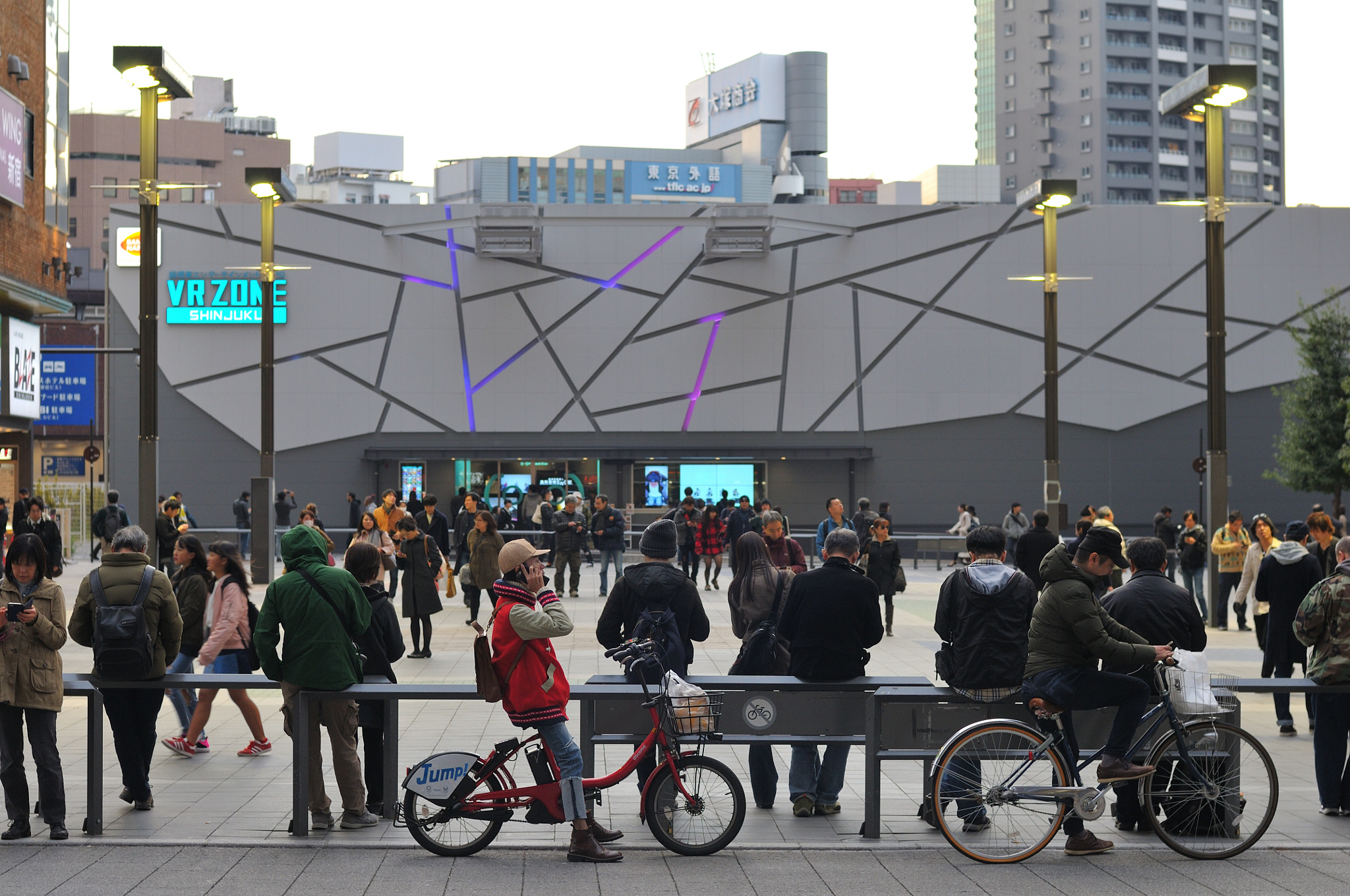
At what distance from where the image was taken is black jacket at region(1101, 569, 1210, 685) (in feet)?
21.4

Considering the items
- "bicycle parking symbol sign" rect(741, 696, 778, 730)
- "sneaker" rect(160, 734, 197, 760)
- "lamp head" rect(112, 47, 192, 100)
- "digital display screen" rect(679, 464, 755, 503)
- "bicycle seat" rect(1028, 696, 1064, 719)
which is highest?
"lamp head" rect(112, 47, 192, 100)

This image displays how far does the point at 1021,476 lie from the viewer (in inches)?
1407

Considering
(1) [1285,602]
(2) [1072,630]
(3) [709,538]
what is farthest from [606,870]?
(3) [709,538]

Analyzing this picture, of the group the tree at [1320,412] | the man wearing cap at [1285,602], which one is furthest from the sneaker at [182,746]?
the tree at [1320,412]

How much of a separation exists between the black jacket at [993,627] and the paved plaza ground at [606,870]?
0.87 m

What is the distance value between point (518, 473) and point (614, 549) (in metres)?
15.4

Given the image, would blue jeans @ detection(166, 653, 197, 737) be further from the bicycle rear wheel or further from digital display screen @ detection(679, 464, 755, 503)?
digital display screen @ detection(679, 464, 755, 503)

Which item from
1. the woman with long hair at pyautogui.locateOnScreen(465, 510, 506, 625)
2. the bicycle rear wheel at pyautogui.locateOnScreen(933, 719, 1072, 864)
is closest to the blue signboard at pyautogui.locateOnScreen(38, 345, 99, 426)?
the woman with long hair at pyautogui.locateOnScreen(465, 510, 506, 625)

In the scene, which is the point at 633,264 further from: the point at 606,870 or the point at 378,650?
the point at 606,870

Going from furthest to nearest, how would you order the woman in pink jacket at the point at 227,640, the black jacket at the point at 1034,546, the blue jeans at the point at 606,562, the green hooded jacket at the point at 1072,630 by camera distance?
the blue jeans at the point at 606,562, the black jacket at the point at 1034,546, the woman in pink jacket at the point at 227,640, the green hooded jacket at the point at 1072,630

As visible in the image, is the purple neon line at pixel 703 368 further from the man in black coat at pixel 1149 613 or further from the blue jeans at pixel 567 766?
the blue jeans at pixel 567 766

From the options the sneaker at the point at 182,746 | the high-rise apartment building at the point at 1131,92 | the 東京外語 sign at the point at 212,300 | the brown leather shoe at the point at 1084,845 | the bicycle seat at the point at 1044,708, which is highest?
the high-rise apartment building at the point at 1131,92

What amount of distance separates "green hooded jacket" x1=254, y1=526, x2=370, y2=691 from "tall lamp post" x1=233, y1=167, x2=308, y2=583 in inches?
479

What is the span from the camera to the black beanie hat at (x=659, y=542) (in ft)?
22.9
